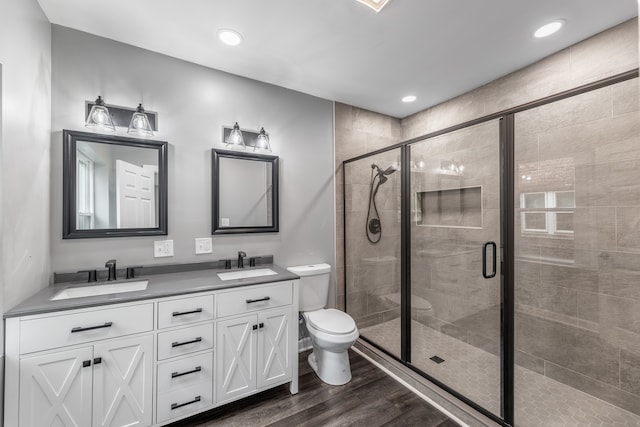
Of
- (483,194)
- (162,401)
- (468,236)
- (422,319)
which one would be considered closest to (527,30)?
(483,194)

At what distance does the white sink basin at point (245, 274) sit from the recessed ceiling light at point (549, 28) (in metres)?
2.43

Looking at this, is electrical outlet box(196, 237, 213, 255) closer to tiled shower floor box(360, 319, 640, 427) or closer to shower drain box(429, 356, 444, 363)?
tiled shower floor box(360, 319, 640, 427)

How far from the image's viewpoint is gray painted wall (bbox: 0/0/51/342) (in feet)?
4.11

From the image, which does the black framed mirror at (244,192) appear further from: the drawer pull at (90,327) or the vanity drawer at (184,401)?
the vanity drawer at (184,401)

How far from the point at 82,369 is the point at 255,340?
34.7 inches

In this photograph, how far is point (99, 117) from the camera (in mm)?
1772

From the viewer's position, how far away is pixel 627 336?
5.74 feet

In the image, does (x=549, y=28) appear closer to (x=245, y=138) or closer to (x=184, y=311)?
(x=245, y=138)

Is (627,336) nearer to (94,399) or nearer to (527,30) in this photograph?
(527,30)

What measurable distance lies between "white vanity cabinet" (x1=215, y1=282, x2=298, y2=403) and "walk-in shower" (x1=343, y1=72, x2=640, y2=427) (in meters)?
1.05

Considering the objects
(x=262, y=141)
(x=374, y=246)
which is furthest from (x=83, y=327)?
(x=374, y=246)

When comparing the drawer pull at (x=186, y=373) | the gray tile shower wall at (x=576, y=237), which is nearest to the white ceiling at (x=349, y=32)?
the gray tile shower wall at (x=576, y=237)

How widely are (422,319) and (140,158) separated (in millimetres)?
2566

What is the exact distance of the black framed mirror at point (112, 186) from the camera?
176cm
